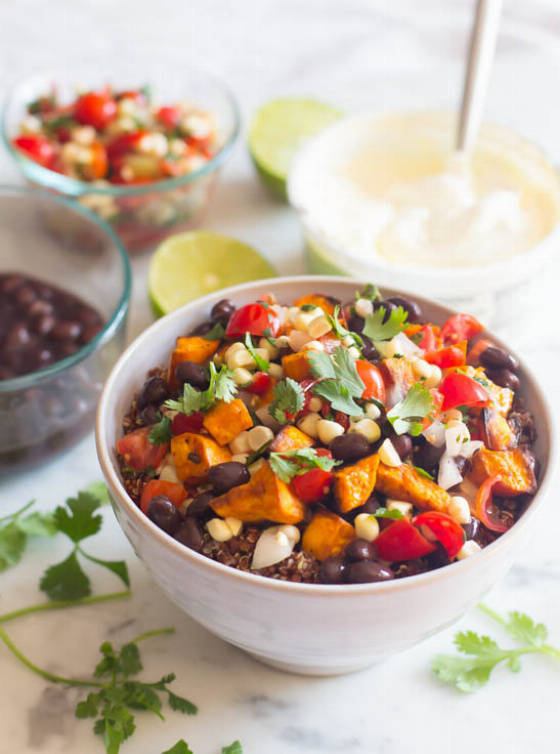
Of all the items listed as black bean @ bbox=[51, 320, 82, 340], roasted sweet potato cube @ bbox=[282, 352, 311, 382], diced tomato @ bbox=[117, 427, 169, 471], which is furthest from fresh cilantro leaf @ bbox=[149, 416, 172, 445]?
black bean @ bbox=[51, 320, 82, 340]

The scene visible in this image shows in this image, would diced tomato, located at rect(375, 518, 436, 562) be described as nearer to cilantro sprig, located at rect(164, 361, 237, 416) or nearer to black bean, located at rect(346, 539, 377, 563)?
black bean, located at rect(346, 539, 377, 563)

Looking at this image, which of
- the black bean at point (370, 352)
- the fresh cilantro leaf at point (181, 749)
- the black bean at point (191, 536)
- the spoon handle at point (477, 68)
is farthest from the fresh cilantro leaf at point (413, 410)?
the spoon handle at point (477, 68)

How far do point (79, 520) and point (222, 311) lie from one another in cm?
48

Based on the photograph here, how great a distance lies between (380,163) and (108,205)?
769 mm

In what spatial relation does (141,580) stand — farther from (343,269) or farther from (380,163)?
(380,163)

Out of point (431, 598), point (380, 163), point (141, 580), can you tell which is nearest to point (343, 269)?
point (380, 163)

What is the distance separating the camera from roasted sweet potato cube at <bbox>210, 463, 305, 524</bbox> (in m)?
1.33

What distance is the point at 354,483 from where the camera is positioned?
135 centimetres

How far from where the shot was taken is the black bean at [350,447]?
4.51 ft

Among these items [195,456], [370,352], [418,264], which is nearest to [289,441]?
[195,456]

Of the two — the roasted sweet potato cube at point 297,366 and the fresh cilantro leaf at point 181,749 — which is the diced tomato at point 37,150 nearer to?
the roasted sweet potato cube at point 297,366

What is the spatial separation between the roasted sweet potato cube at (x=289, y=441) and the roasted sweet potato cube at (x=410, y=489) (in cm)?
12

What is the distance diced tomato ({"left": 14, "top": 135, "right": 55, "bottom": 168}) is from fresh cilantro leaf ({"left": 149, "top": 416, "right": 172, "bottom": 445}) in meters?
1.34

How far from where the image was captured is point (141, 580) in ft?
5.84
